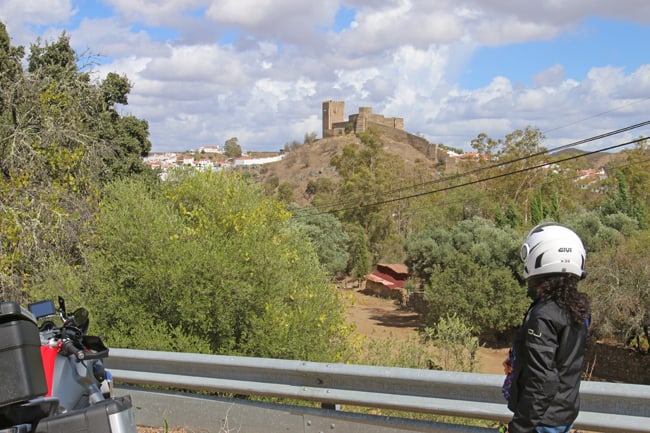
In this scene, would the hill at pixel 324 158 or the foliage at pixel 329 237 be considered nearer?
the foliage at pixel 329 237

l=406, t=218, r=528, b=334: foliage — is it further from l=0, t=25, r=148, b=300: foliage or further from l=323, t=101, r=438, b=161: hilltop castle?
l=323, t=101, r=438, b=161: hilltop castle

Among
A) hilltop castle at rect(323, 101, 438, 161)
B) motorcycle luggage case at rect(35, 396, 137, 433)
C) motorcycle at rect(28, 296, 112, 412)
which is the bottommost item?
motorcycle luggage case at rect(35, 396, 137, 433)

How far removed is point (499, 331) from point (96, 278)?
88.9 feet

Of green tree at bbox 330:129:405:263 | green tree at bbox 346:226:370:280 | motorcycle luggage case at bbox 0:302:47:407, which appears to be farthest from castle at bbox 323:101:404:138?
motorcycle luggage case at bbox 0:302:47:407

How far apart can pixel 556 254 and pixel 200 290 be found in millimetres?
5876

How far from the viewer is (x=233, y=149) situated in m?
173

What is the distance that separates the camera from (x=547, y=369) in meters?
2.95

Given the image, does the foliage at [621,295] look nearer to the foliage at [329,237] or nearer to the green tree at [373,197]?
the foliage at [329,237]

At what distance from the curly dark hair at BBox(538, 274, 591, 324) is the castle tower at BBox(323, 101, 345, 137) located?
156m

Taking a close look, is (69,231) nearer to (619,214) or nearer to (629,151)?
(619,214)

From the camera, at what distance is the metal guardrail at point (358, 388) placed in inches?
137

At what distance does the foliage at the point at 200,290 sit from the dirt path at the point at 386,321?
62.0ft

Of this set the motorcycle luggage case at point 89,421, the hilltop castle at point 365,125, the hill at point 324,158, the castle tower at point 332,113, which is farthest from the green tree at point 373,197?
the castle tower at point 332,113

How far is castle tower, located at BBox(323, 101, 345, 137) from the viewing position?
15938cm
